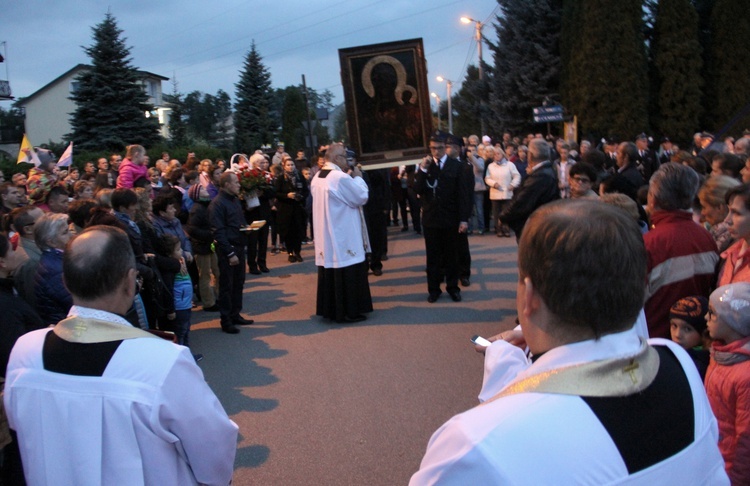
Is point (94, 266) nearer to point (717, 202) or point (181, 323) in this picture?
point (717, 202)

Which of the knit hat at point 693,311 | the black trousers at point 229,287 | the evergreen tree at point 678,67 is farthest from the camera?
the evergreen tree at point 678,67

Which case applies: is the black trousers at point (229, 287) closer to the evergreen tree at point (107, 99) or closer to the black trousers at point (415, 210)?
the black trousers at point (415, 210)

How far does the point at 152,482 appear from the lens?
2311 millimetres

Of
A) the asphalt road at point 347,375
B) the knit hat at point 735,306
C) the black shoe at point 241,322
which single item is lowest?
the asphalt road at point 347,375

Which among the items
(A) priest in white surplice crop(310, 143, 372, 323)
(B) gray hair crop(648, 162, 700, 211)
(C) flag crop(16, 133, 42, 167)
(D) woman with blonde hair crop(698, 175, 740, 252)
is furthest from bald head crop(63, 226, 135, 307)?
(C) flag crop(16, 133, 42, 167)

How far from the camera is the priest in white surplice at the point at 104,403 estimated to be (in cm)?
223

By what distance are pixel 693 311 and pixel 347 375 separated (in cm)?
353

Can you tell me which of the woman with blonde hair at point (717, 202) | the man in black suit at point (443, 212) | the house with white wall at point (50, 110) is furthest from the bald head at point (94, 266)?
the house with white wall at point (50, 110)

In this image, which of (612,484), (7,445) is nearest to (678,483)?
(612,484)

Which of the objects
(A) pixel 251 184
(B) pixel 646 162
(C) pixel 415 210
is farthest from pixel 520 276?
(C) pixel 415 210

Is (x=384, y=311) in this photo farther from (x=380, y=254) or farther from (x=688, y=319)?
(x=688, y=319)

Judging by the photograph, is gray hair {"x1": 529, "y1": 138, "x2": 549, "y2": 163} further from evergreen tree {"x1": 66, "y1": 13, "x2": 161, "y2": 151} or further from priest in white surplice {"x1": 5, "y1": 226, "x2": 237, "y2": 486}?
evergreen tree {"x1": 66, "y1": 13, "x2": 161, "y2": 151}

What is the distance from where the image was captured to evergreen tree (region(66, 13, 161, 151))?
30.8 meters

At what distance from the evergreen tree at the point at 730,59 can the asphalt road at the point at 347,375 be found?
18.7 metres
